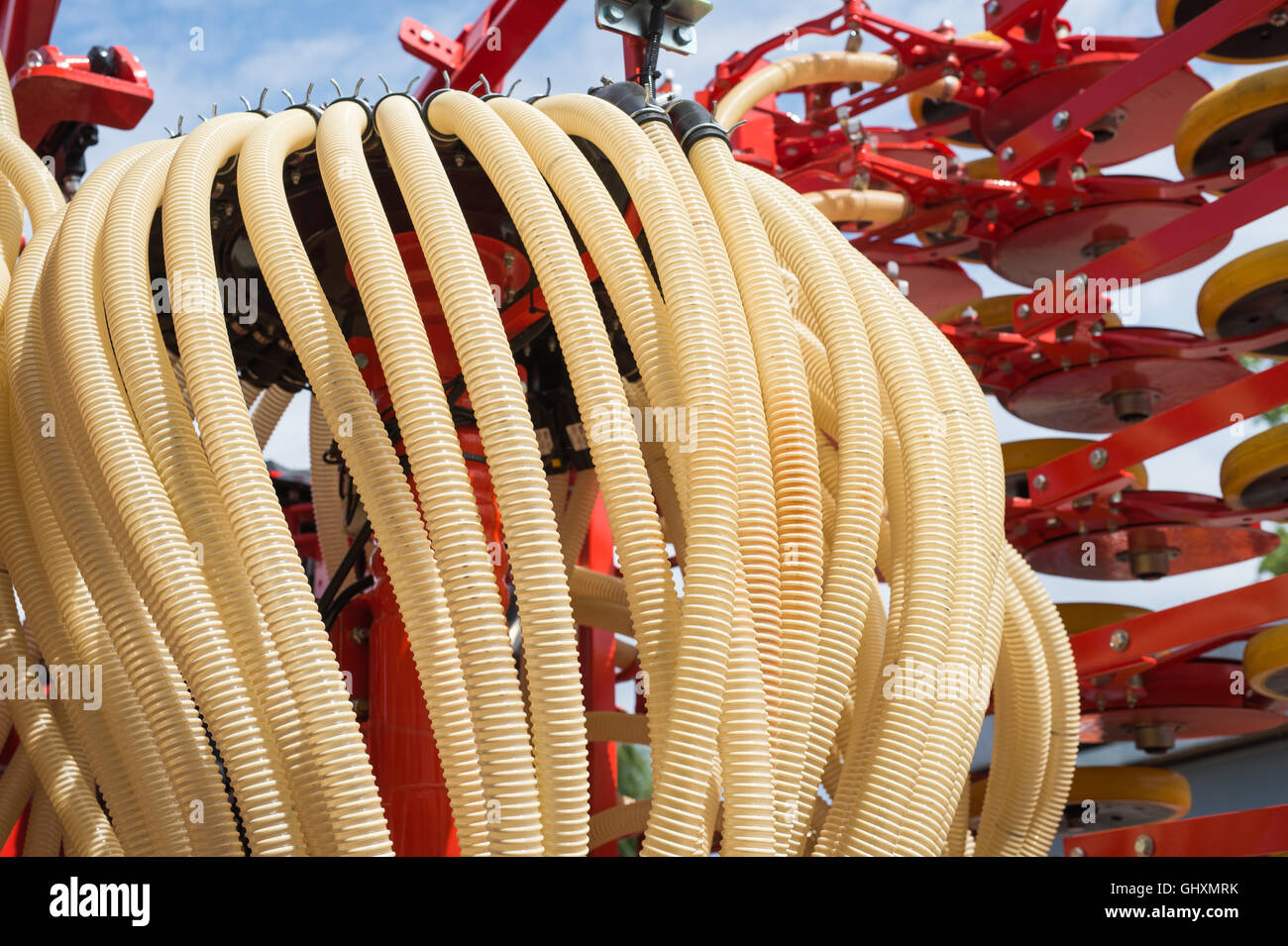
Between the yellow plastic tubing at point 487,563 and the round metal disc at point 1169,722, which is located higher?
the yellow plastic tubing at point 487,563

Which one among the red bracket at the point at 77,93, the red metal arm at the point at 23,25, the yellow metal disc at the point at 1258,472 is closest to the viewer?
the yellow metal disc at the point at 1258,472

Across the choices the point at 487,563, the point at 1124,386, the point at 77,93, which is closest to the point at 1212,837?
the point at 487,563

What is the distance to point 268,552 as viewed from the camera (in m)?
2.31

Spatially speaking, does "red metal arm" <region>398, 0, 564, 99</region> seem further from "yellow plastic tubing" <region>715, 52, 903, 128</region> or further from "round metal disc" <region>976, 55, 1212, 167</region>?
"round metal disc" <region>976, 55, 1212, 167</region>

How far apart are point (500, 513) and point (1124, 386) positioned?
427 centimetres

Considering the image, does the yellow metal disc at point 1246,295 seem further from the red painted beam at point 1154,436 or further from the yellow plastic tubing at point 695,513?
the yellow plastic tubing at point 695,513

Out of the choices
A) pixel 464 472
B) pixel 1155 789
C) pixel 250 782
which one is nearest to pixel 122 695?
pixel 250 782

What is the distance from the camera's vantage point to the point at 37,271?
9.79ft

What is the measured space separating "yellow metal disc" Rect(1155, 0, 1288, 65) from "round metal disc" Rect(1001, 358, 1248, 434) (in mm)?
1310

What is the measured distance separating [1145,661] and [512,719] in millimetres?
3284

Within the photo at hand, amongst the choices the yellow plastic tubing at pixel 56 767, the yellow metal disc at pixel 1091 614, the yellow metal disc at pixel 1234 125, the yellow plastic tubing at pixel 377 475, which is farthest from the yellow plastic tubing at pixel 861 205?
the yellow plastic tubing at pixel 56 767

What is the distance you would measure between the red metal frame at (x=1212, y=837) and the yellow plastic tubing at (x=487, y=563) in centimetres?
207

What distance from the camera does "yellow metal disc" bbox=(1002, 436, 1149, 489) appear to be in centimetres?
602

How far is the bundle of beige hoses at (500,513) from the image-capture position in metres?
2.28
